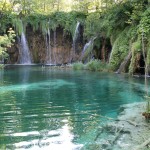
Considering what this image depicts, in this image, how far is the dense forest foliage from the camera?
22.1 meters

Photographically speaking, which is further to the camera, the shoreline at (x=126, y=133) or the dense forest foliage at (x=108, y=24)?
the dense forest foliage at (x=108, y=24)

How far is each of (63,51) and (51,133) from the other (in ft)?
97.6

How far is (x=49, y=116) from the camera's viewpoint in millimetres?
9906

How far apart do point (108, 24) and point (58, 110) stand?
17.5 meters

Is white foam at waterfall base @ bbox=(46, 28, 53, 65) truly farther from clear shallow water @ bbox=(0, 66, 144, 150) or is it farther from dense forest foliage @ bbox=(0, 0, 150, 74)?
clear shallow water @ bbox=(0, 66, 144, 150)

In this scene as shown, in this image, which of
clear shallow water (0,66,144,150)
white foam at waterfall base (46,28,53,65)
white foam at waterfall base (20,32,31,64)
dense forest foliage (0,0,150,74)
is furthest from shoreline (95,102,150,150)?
white foam at waterfall base (20,32,31,64)

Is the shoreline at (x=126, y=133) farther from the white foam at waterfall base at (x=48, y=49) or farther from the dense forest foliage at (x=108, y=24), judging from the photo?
the white foam at waterfall base at (x=48, y=49)

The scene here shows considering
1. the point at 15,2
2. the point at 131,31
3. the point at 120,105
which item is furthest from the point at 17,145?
the point at 15,2

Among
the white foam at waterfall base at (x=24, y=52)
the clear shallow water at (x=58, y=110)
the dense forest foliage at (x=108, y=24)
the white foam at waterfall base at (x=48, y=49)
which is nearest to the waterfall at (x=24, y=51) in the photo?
the white foam at waterfall base at (x=24, y=52)

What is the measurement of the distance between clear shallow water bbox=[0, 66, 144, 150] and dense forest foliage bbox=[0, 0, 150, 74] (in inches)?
102

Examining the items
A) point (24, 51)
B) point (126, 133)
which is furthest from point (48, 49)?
point (126, 133)

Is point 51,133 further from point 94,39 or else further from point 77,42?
point 77,42

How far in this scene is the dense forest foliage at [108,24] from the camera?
22.1 meters

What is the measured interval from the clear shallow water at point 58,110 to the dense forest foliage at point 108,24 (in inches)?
102
